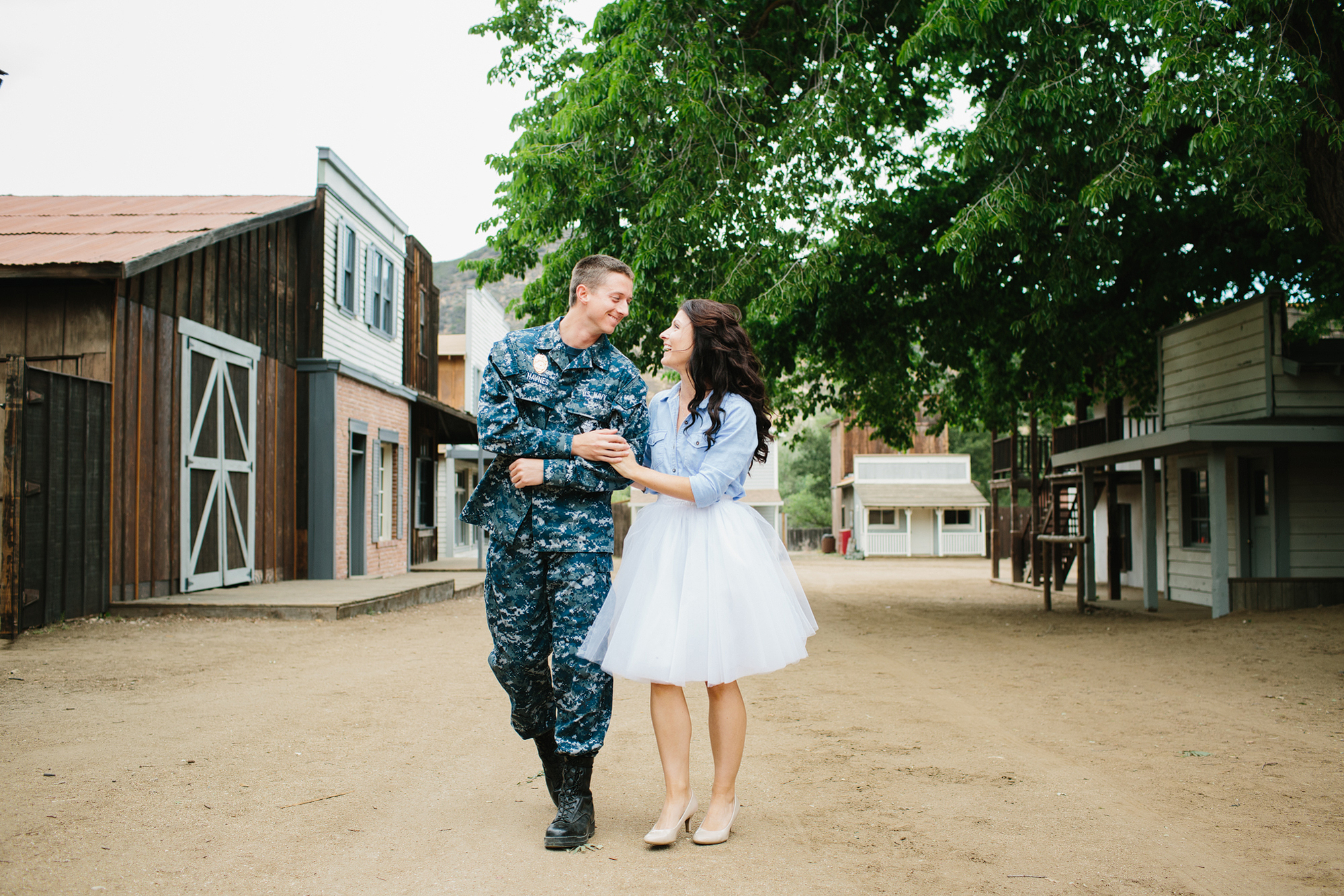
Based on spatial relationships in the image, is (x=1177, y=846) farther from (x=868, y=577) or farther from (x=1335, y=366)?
(x=868, y=577)

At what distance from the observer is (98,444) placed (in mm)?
9250

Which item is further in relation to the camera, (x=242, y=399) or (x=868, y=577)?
(x=868, y=577)

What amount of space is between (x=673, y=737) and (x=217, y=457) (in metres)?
9.97

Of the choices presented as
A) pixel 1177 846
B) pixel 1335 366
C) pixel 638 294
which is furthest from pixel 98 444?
pixel 1335 366

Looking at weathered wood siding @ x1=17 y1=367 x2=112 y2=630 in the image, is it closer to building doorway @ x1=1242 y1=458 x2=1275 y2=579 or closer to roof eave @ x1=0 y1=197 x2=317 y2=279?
roof eave @ x1=0 y1=197 x2=317 y2=279

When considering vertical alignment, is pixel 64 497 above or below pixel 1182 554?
above

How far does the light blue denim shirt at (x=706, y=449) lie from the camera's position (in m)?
3.40

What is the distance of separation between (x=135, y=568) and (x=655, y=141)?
697 cm

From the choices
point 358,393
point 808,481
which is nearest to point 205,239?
point 358,393

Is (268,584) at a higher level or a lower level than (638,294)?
lower

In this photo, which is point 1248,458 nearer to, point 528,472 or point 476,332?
point 528,472

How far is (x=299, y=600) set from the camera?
1105 centimetres

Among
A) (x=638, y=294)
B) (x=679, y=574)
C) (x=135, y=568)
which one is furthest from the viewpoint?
(x=638, y=294)

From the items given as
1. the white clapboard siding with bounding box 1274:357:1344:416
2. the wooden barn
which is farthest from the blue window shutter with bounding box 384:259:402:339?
the white clapboard siding with bounding box 1274:357:1344:416
